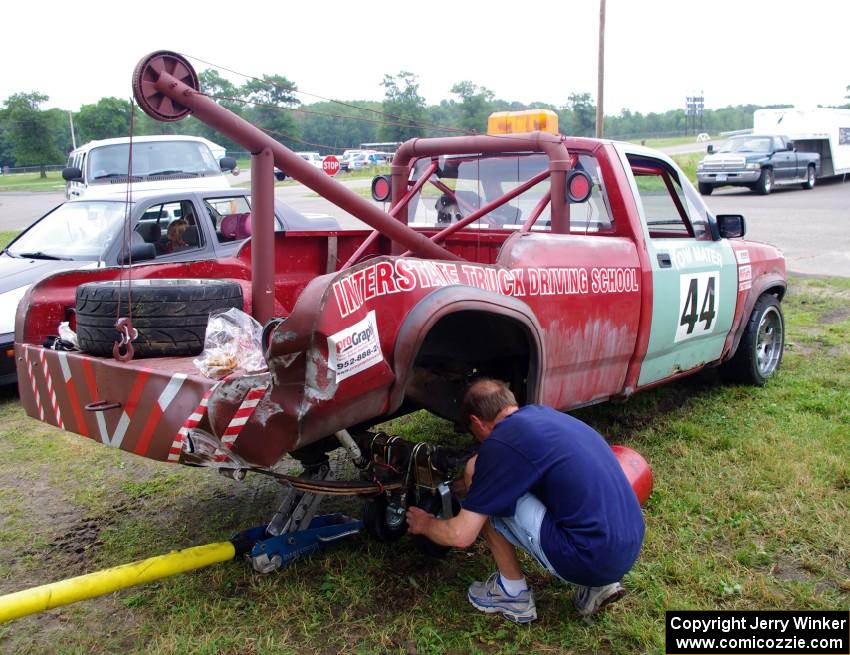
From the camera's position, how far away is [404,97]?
26.4 meters

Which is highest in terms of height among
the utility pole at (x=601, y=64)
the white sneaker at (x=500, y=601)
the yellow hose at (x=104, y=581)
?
the utility pole at (x=601, y=64)

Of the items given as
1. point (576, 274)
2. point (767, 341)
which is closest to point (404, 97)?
point (767, 341)

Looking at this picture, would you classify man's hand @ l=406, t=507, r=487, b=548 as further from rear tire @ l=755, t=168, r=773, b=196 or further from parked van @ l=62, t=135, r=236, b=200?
rear tire @ l=755, t=168, r=773, b=196

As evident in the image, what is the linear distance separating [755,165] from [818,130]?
5.53 metres

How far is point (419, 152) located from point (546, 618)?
10.2 ft

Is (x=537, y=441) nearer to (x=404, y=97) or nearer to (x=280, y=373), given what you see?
(x=280, y=373)

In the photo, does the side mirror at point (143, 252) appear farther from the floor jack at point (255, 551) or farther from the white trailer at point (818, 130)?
the white trailer at point (818, 130)

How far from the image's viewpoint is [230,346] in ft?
9.86

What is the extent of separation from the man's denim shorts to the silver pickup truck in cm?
2189

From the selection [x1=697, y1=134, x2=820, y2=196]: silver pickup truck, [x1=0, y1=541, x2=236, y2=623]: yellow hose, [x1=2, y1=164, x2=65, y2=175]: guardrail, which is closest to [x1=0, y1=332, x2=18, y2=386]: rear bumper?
[x1=0, y1=541, x2=236, y2=623]: yellow hose

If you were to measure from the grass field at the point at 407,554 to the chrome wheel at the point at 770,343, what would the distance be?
2.36 ft

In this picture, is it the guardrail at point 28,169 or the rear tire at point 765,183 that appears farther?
the guardrail at point 28,169

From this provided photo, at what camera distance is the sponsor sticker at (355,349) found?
267cm

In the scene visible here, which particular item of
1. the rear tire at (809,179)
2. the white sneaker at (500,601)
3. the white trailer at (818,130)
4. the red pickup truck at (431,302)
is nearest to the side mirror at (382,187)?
the red pickup truck at (431,302)
